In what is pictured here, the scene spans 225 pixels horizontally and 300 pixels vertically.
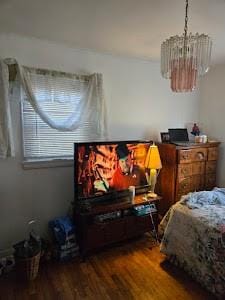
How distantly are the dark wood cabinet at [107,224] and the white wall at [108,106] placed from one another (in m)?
0.44

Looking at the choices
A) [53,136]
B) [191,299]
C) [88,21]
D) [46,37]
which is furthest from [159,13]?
[191,299]

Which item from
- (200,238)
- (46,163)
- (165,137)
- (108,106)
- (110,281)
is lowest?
(110,281)

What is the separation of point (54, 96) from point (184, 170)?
192 cm

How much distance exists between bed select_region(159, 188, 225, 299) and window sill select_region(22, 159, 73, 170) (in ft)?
4.38

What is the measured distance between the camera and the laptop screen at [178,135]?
3.29m

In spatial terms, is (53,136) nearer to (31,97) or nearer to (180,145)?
(31,97)

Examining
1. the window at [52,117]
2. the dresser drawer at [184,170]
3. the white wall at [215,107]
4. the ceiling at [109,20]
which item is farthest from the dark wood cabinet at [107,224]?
the ceiling at [109,20]

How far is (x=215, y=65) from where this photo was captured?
3.50m

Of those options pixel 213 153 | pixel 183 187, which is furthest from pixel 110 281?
pixel 213 153

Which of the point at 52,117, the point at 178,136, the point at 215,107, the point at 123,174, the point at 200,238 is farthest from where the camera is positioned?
the point at 215,107

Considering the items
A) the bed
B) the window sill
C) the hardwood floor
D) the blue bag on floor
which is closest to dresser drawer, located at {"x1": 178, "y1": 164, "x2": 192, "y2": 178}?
the bed

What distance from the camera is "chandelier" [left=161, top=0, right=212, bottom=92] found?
1.50 m

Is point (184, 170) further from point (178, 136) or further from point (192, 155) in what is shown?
point (178, 136)

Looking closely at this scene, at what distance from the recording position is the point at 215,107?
3578mm
